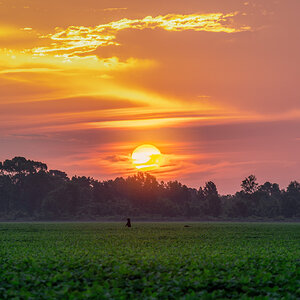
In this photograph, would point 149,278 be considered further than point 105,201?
No

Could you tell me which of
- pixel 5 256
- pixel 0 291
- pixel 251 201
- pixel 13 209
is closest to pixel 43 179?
pixel 13 209

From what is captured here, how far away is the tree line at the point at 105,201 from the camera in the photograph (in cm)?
15625

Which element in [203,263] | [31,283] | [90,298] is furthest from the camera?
[203,263]

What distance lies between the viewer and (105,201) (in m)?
169

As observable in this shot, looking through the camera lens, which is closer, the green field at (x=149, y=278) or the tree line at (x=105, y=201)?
the green field at (x=149, y=278)

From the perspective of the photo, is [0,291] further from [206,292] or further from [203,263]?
[203,263]

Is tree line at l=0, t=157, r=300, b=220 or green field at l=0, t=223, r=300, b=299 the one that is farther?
tree line at l=0, t=157, r=300, b=220

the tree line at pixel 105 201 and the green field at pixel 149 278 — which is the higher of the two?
the tree line at pixel 105 201

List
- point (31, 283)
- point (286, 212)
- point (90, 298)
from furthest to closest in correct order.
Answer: point (286, 212), point (31, 283), point (90, 298)

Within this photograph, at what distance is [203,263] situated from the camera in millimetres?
22828

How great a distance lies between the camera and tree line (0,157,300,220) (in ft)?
513

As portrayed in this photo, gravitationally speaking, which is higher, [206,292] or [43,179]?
[43,179]

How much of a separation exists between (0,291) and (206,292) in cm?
712

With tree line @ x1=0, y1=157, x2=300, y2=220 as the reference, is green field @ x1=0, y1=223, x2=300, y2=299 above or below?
below
